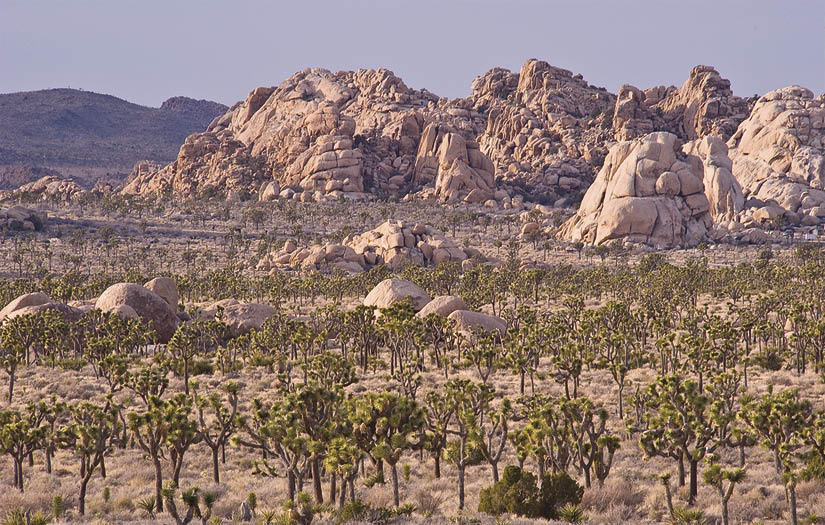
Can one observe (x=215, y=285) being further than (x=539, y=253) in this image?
No

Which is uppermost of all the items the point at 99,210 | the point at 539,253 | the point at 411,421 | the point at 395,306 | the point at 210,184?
the point at 210,184

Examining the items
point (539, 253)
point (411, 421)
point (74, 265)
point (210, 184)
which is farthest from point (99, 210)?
point (411, 421)

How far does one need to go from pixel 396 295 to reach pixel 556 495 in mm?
38266

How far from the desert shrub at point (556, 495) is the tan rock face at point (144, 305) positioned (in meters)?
40.6

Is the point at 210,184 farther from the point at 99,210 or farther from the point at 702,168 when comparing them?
the point at 702,168

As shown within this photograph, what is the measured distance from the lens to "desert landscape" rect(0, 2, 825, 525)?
20641 mm

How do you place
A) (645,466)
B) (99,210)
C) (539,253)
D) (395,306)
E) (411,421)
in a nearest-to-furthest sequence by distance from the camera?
(411,421) < (645,466) < (395,306) < (539,253) < (99,210)

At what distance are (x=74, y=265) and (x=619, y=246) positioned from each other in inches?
3506

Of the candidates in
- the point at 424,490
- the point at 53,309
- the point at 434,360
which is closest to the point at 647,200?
the point at 434,360

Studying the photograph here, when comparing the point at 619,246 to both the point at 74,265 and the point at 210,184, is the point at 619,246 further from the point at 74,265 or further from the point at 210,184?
the point at 210,184

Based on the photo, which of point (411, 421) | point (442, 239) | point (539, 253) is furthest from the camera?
point (539, 253)

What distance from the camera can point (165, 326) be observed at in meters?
53.3

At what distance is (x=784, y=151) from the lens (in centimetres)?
15825

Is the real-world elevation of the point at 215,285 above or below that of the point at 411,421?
above
